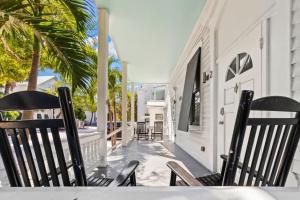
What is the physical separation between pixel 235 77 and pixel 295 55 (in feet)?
5.16

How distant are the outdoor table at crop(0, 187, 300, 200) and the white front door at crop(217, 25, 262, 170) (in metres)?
1.85

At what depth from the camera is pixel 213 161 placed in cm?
438

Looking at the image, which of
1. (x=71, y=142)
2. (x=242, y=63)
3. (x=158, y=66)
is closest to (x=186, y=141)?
(x=158, y=66)

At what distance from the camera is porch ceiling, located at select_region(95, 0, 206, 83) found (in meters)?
4.54

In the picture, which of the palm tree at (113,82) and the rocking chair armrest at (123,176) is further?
the palm tree at (113,82)

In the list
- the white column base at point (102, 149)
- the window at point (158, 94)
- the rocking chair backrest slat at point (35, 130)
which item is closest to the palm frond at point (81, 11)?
the rocking chair backrest slat at point (35, 130)

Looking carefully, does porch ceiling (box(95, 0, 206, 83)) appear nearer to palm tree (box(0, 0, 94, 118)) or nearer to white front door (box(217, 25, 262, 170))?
white front door (box(217, 25, 262, 170))

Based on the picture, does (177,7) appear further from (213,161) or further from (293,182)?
(293,182)

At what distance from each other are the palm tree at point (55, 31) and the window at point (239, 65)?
191cm

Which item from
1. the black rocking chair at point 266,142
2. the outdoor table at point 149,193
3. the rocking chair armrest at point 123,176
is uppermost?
the black rocking chair at point 266,142

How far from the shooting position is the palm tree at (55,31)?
2146mm

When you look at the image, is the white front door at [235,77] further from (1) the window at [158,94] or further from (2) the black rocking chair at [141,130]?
(1) the window at [158,94]

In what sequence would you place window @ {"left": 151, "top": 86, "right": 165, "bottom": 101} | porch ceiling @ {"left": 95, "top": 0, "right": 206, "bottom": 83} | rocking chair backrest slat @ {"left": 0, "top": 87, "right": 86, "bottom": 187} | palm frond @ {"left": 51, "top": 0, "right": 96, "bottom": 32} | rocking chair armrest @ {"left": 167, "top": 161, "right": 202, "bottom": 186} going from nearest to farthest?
1. rocking chair backrest slat @ {"left": 0, "top": 87, "right": 86, "bottom": 187}
2. rocking chair armrest @ {"left": 167, "top": 161, "right": 202, "bottom": 186}
3. palm frond @ {"left": 51, "top": 0, "right": 96, "bottom": 32}
4. porch ceiling @ {"left": 95, "top": 0, "right": 206, "bottom": 83}
5. window @ {"left": 151, "top": 86, "right": 165, "bottom": 101}

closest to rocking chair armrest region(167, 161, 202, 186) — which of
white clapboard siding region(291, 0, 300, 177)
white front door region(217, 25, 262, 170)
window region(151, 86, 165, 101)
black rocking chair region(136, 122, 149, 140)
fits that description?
white clapboard siding region(291, 0, 300, 177)
